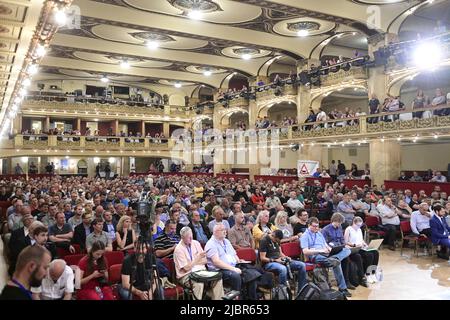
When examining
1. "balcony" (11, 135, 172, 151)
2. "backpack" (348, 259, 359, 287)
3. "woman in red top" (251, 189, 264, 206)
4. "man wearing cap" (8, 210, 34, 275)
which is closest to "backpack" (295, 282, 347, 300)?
"backpack" (348, 259, 359, 287)

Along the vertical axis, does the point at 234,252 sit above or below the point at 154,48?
below

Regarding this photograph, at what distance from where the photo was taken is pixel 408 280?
21.4ft

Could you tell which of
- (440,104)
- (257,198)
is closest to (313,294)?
(257,198)

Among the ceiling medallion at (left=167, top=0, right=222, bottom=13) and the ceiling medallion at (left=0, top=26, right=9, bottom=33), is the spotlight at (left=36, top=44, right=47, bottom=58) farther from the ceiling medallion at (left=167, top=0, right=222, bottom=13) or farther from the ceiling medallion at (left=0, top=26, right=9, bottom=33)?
the ceiling medallion at (left=167, top=0, right=222, bottom=13)

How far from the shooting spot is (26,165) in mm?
29219

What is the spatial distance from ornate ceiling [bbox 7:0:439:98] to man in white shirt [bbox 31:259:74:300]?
253 inches

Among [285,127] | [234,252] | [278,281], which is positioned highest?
[285,127]

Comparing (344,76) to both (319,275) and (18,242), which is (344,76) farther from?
(18,242)

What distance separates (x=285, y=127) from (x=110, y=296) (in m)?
18.2

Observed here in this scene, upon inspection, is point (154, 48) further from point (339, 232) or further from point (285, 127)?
point (339, 232)

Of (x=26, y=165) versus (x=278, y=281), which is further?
(x=26, y=165)

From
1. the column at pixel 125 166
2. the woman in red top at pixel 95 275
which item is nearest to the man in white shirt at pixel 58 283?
the woman in red top at pixel 95 275

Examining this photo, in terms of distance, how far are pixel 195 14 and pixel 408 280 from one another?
43.6 ft
